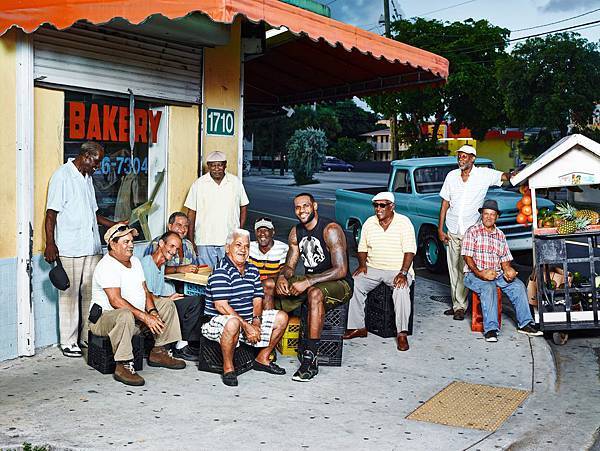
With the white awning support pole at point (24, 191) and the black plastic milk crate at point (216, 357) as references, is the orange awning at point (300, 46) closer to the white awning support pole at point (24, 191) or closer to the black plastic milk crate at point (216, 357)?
the white awning support pole at point (24, 191)

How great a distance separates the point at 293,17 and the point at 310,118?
215 feet

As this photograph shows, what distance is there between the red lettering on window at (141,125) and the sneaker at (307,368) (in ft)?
10.2

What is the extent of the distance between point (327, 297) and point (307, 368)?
700mm

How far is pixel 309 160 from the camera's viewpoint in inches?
1785

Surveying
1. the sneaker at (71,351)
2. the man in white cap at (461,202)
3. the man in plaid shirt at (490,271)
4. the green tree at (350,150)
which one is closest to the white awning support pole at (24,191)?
the sneaker at (71,351)

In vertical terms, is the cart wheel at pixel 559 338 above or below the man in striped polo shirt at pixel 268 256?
below

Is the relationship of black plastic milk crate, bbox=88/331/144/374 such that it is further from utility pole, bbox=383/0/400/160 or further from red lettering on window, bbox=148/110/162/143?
utility pole, bbox=383/0/400/160

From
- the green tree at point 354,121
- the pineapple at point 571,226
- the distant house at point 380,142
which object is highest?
the green tree at point 354,121

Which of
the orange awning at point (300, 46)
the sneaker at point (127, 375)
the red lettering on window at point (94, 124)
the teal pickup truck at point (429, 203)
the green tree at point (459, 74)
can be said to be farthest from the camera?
the green tree at point (459, 74)

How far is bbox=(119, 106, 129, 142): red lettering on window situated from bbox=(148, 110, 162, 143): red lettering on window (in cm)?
32

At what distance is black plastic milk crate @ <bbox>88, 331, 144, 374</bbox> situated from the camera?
6559 mm

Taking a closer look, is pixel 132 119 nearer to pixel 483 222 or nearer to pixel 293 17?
pixel 293 17

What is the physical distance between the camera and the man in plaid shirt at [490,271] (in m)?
8.27

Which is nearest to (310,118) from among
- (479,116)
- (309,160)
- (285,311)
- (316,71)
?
(309,160)
